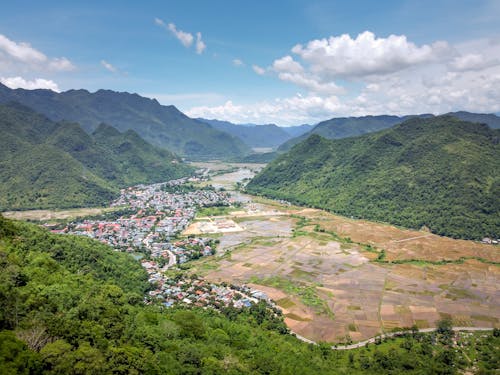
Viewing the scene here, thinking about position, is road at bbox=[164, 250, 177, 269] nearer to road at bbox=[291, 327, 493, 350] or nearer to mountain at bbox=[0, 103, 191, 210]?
road at bbox=[291, 327, 493, 350]

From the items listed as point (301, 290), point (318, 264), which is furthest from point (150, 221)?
point (301, 290)

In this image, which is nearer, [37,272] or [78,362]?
[78,362]

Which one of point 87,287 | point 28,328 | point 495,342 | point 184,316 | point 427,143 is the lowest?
point 495,342

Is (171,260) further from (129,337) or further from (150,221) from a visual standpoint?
(129,337)

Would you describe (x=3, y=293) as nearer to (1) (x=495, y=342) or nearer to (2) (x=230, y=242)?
(1) (x=495, y=342)

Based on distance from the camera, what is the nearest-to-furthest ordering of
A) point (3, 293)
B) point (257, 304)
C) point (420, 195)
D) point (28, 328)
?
point (28, 328), point (3, 293), point (257, 304), point (420, 195)

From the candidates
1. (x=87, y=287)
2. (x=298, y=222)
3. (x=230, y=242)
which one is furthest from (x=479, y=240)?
(x=87, y=287)

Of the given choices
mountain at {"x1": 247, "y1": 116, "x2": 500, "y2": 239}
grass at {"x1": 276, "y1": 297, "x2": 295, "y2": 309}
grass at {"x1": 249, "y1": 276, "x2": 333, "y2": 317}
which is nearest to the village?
grass at {"x1": 276, "y1": 297, "x2": 295, "y2": 309}

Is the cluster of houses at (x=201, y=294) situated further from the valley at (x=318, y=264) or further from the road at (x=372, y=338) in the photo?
the road at (x=372, y=338)
